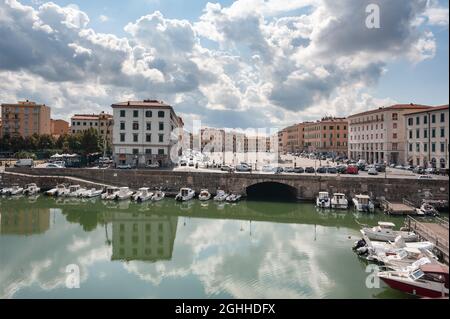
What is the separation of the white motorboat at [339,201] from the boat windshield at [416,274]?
2258 centimetres

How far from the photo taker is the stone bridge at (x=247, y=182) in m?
40.2

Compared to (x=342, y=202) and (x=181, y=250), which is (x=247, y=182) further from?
(x=181, y=250)

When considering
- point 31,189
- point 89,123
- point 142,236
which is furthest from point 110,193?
point 89,123

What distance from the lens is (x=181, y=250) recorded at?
26.3 metres

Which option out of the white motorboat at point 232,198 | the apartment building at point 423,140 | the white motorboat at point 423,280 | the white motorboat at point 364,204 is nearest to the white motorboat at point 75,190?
the white motorboat at point 232,198

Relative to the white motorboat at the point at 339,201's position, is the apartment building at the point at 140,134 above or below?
above

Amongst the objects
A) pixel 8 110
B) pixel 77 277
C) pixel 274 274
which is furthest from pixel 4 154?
pixel 274 274

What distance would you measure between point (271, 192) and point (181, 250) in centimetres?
2626

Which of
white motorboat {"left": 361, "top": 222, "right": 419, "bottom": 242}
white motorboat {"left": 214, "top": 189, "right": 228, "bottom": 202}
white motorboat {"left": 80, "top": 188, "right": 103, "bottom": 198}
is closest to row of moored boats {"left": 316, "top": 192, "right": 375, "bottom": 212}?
white motorboat {"left": 214, "top": 189, "right": 228, "bottom": 202}

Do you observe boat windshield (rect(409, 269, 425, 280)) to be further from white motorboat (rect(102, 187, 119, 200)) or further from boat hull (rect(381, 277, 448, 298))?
white motorboat (rect(102, 187, 119, 200))

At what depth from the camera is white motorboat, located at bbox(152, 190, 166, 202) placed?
4469cm

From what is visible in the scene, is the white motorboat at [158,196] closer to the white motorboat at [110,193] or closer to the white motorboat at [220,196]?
the white motorboat at [110,193]
